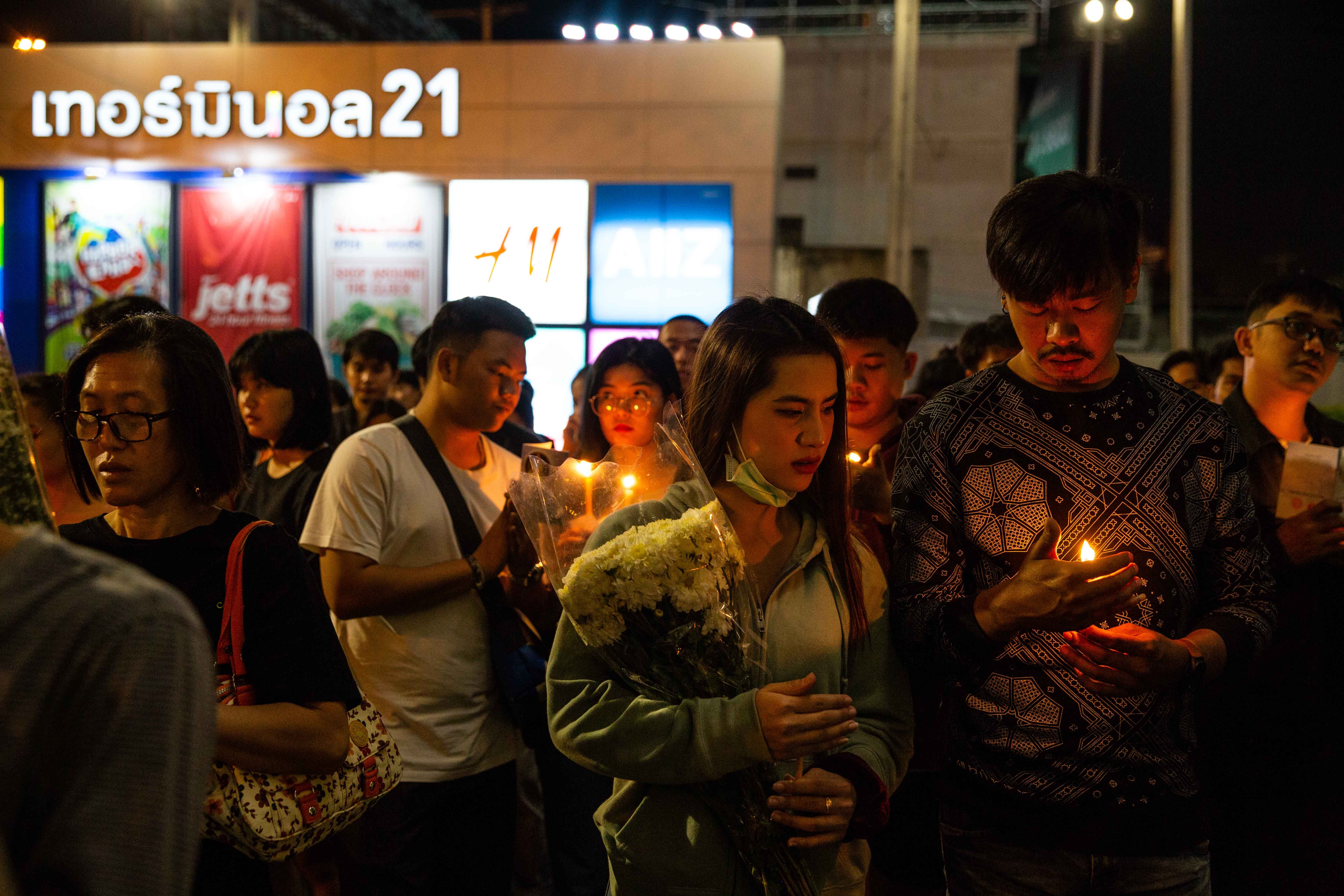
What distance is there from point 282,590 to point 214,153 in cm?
1163

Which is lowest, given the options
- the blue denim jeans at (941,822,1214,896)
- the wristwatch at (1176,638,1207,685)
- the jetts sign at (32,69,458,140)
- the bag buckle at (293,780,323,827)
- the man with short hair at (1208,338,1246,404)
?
→ the blue denim jeans at (941,822,1214,896)

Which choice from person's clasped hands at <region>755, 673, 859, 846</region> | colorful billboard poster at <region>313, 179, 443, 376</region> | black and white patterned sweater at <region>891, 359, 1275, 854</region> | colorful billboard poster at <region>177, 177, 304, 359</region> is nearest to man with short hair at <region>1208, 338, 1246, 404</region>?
black and white patterned sweater at <region>891, 359, 1275, 854</region>

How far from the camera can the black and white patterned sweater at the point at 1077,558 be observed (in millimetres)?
2010

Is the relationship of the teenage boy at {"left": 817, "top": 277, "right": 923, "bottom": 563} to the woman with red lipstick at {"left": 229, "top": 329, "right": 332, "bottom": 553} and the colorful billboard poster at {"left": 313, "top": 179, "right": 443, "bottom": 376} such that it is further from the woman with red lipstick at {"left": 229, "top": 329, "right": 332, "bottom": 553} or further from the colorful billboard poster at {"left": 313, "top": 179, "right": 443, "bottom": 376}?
the colorful billboard poster at {"left": 313, "top": 179, "right": 443, "bottom": 376}

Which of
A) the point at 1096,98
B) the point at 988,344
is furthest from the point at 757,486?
the point at 1096,98

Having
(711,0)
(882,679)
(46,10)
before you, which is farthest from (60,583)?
(711,0)

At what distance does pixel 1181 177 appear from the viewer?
12.0 meters

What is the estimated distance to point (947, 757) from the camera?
87.4 inches

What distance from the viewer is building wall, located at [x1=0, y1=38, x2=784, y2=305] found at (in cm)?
1155

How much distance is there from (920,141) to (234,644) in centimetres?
1909

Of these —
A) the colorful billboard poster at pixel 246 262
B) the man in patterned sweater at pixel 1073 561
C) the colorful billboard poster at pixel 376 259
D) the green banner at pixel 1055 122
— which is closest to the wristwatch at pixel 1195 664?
the man in patterned sweater at pixel 1073 561

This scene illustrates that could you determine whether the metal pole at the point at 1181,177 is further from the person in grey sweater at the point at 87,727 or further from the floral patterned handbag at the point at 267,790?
the person in grey sweater at the point at 87,727

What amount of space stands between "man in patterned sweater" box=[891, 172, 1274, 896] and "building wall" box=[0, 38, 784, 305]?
9348 millimetres

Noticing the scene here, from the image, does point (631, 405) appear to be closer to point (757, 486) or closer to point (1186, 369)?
A: point (757, 486)
